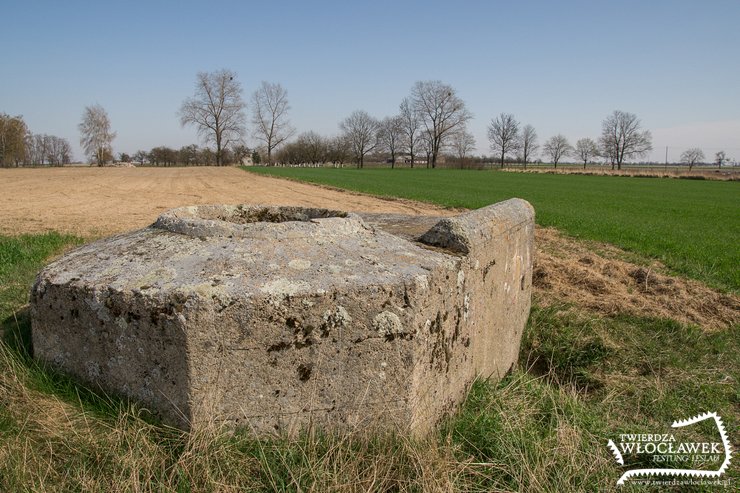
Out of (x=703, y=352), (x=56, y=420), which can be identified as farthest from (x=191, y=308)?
(x=703, y=352)

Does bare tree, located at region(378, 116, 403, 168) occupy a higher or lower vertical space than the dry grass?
higher

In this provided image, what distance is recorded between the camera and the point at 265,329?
90.7 inches

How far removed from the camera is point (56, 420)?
2.38 metres

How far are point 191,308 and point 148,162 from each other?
102 metres

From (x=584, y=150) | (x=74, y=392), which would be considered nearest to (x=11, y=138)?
(x=74, y=392)

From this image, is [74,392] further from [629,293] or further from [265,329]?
[629,293]

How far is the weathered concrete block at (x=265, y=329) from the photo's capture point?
231 centimetres

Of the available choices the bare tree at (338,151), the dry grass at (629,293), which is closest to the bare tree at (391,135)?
the bare tree at (338,151)

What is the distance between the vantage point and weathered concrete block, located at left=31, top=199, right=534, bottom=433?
90.8 inches

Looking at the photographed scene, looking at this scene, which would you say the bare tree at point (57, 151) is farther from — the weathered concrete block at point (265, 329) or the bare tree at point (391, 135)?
the weathered concrete block at point (265, 329)

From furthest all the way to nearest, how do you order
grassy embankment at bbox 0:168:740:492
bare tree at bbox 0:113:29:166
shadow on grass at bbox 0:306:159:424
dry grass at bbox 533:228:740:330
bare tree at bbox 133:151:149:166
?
1. bare tree at bbox 133:151:149:166
2. bare tree at bbox 0:113:29:166
3. dry grass at bbox 533:228:740:330
4. shadow on grass at bbox 0:306:159:424
5. grassy embankment at bbox 0:168:740:492

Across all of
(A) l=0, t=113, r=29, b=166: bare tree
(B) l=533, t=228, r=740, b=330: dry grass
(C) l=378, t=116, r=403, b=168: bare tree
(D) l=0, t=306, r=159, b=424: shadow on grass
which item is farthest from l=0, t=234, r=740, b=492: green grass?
(C) l=378, t=116, r=403, b=168: bare tree

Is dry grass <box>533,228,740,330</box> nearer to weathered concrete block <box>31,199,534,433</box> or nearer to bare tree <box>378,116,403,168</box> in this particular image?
weathered concrete block <box>31,199,534,433</box>

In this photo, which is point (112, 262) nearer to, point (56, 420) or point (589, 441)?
point (56, 420)
